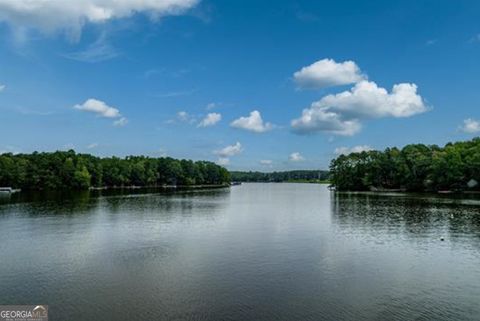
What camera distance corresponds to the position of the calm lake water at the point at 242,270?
55.1 ft

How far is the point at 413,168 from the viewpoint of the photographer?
398 feet

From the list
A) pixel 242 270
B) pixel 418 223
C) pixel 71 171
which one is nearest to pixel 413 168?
pixel 418 223

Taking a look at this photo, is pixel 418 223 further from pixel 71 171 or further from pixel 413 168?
pixel 71 171

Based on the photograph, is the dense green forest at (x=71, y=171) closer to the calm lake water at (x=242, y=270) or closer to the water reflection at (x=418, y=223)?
the calm lake water at (x=242, y=270)

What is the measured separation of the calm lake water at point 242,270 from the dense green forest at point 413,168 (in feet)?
251

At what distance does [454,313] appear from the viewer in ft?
53.8

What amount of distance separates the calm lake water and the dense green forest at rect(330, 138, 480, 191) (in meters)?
76.4

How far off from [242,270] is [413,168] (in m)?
112

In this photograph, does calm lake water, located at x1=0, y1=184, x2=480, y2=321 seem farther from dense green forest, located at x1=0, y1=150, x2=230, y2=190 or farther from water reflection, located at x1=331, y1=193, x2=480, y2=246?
dense green forest, located at x1=0, y1=150, x2=230, y2=190

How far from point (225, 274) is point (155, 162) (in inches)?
6745

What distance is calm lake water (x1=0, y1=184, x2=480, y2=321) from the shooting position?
55.1 ft

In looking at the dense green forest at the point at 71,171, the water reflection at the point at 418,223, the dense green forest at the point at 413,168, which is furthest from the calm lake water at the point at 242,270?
the dense green forest at the point at 71,171

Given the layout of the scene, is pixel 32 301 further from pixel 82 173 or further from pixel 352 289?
pixel 82 173

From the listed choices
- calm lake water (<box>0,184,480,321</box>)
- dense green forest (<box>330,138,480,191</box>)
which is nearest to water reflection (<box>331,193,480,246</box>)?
calm lake water (<box>0,184,480,321</box>)
